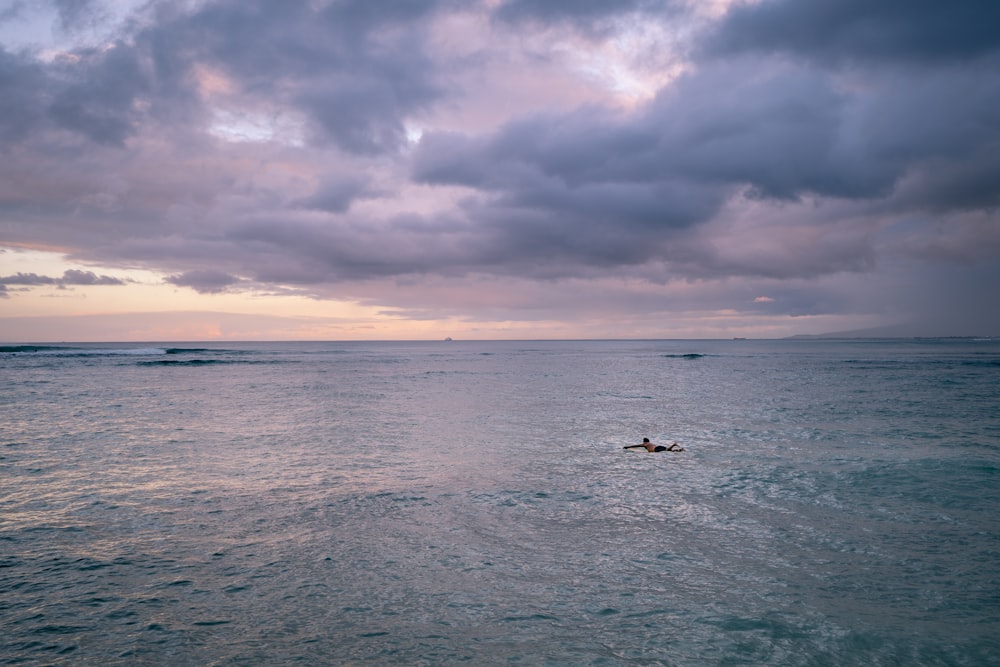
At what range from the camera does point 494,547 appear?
10898 millimetres

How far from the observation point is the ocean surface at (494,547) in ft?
24.5

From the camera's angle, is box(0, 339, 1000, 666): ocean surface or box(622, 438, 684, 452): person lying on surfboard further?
box(622, 438, 684, 452): person lying on surfboard

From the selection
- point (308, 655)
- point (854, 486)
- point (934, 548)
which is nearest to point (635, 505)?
point (934, 548)

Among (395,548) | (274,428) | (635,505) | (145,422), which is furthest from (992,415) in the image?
(145,422)

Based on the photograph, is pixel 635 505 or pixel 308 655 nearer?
pixel 308 655

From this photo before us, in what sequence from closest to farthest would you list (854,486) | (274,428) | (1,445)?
(854,486) → (1,445) → (274,428)

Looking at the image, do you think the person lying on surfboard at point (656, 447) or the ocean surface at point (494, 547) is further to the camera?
the person lying on surfboard at point (656, 447)

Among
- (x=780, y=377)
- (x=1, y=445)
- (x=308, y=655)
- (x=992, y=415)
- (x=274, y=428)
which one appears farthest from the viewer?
(x=780, y=377)

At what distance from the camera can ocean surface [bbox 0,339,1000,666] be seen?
24.5 feet

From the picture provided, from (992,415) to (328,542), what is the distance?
34918 millimetres

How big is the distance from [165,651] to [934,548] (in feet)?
42.8

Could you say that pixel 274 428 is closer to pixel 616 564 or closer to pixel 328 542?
pixel 328 542

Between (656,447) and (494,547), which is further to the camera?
(656,447)

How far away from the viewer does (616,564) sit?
1006cm
